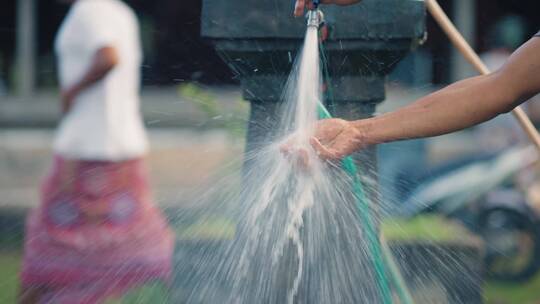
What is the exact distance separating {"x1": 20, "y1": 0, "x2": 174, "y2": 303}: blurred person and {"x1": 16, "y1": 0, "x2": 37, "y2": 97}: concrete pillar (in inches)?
224

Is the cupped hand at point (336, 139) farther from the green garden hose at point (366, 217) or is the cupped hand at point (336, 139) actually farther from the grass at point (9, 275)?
the grass at point (9, 275)

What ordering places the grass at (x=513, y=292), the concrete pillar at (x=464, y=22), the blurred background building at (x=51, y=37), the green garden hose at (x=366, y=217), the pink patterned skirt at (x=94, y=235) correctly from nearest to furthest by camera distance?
the green garden hose at (x=366, y=217) < the pink patterned skirt at (x=94, y=235) < the grass at (x=513, y=292) < the blurred background building at (x=51, y=37) < the concrete pillar at (x=464, y=22)

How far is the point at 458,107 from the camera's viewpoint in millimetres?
2676

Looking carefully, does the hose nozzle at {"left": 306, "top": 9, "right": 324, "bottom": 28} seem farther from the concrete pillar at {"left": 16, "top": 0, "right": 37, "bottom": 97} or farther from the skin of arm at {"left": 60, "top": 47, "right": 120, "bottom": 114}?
the concrete pillar at {"left": 16, "top": 0, "right": 37, "bottom": 97}

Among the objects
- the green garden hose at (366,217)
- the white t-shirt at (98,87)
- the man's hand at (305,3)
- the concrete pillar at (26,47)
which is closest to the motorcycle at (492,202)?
the white t-shirt at (98,87)

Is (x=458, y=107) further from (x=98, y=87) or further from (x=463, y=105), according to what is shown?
(x=98, y=87)

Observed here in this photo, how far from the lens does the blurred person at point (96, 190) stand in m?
4.23

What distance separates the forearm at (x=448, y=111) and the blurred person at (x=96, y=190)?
1.78 m

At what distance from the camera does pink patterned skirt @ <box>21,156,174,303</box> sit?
421 cm

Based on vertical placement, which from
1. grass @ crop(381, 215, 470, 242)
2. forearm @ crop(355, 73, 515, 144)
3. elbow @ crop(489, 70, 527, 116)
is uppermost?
elbow @ crop(489, 70, 527, 116)

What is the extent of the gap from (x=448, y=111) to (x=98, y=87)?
2.46 metres

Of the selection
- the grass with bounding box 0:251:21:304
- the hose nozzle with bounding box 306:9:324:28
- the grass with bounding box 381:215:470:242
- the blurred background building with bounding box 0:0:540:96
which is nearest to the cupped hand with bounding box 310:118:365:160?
the hose nozzle with bounding box 306:9:324:28

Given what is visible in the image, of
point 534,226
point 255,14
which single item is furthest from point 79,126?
point 534,226

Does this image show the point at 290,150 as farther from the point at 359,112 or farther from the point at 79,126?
the point at 79,126
